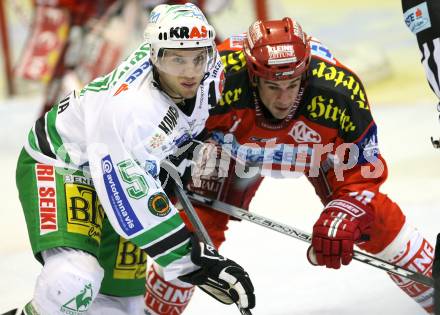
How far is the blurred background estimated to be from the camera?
11.8 feet

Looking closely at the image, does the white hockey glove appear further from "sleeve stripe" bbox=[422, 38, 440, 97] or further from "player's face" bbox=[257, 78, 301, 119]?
"sleeve stripe" bbox=[422, 38, 440, 97]

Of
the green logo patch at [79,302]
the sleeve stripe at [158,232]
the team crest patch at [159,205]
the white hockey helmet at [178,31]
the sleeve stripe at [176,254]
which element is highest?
the white hockey helmet at [178,31]

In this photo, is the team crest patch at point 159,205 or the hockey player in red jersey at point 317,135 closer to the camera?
the team crest patch at point 159,205

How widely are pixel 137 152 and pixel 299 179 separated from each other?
2549 millimetres

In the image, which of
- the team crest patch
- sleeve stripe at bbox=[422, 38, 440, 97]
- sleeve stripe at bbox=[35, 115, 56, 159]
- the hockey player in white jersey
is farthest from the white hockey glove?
sleeve stripe at bbox=[422, 38, 440, 97]

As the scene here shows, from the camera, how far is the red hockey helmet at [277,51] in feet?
9.64

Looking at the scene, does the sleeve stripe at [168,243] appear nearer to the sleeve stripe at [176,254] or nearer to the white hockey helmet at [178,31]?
the sleeve stripe at [176,254]

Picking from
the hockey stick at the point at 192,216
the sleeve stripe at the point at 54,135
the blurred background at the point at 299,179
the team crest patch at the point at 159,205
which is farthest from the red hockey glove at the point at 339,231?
the sleeve stripe at the point at 54,135

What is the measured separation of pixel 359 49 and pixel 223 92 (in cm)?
461

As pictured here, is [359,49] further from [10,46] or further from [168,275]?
[168,275]

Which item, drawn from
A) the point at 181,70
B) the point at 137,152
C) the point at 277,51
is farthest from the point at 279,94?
the point at 137,152

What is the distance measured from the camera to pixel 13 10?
786 centimetres

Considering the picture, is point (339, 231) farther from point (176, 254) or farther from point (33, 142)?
point (33, 142)

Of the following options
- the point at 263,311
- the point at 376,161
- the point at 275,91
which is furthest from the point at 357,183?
the point at 263,311
